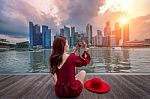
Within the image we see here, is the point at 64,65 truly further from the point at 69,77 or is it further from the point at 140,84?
the point at 140,84

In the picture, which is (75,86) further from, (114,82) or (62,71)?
(114,82)

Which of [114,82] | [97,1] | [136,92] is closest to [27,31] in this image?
[97,1]

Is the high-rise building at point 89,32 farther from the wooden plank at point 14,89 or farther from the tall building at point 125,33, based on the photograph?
the wooden plank at point 14,89

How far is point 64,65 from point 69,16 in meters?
5.61

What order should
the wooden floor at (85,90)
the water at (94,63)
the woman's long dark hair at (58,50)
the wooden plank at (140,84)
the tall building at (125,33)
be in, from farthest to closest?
the water at (94,63)
the tall building at (125,33)
the wooden plank at (140,84)
the wooden floor at (85,90)
the woman's long dark hair at (58,50)

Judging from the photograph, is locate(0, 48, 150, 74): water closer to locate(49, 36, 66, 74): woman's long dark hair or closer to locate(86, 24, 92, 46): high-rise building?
locate(86, 24, 92, 46): high-rise building

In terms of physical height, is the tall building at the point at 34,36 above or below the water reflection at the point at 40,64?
above

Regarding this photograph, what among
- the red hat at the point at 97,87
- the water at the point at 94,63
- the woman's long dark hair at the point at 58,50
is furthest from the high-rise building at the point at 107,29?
the woman's long dark hair at the point at 58,50

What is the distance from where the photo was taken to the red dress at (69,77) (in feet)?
6.36

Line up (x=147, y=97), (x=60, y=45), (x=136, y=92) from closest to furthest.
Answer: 1. (x=60, y=45)
2. (x=147, y=97)
3. (x=136, y=92)

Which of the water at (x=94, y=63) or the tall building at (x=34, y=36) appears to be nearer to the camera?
the tall building at (x=34, y=36)

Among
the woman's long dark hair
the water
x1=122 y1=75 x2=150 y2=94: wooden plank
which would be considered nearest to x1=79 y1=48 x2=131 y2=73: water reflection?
the water

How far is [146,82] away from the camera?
2.78 m

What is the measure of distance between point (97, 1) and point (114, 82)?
5027mm
